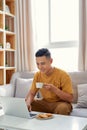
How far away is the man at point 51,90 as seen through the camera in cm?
203

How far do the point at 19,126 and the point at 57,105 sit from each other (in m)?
0.66

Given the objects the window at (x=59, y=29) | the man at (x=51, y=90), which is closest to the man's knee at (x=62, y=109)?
the man at (x=51, y=90)

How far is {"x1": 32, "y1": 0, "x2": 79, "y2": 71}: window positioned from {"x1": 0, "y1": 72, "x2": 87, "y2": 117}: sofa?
440mm

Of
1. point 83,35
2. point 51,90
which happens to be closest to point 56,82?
point 51,90

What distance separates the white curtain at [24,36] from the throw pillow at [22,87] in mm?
419

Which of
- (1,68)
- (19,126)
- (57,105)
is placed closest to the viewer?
(19,126)

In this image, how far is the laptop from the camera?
5.42 ft

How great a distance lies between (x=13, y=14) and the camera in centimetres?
377

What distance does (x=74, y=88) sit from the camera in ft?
9.50

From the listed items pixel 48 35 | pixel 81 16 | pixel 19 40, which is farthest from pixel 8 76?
pixel 81 16

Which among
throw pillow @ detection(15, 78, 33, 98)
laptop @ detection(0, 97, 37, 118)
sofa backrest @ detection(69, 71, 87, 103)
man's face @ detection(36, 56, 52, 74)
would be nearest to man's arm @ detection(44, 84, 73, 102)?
man's face @ detection(36, 56, 52, 74)

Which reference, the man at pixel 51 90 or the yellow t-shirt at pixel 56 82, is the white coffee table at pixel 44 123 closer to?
the man at pixel 51 90

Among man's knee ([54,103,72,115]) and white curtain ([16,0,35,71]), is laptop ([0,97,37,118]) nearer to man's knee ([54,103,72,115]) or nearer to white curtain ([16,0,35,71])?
man's knee ([54,103,72,115])

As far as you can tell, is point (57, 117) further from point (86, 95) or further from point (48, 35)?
point (48, 35)
